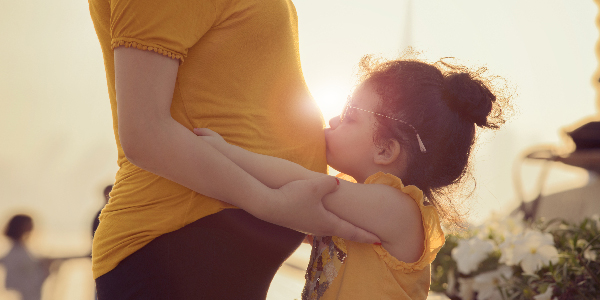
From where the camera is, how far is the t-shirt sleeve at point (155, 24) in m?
0.68

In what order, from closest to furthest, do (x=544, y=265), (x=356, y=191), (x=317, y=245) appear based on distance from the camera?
(x=356, y=191) → (x=317, y=245) → (x=544, y=265)

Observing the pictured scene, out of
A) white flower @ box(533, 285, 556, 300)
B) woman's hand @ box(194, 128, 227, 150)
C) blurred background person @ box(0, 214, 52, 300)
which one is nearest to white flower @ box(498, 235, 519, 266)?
white flower @ box(533, 285, 556, 300)

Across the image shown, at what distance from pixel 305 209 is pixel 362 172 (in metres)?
0.40

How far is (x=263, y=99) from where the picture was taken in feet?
2.86

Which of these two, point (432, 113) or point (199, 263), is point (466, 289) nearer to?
point (432, 113)

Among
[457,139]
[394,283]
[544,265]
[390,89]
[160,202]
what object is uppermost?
[390,89]

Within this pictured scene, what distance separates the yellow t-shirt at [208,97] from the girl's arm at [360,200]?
0.05 meters

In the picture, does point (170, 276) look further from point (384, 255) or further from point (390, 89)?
point (390, 89)

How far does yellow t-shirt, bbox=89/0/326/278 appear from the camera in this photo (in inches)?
30.9

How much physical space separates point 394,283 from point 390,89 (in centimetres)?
54

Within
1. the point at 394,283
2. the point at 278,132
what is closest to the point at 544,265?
the point at 394,283

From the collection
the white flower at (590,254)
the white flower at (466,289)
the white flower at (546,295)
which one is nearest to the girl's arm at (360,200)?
the white flower at (546,295)

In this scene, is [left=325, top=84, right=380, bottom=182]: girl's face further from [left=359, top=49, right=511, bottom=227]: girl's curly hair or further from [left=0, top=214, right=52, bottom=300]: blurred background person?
[left=0, top=214, right=52, bottom=300]: blurred background person

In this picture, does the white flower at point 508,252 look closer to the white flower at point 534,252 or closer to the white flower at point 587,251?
the white flower at point 534,252
